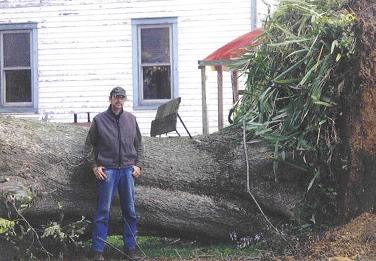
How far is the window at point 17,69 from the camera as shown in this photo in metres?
13.0

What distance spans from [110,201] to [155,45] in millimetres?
7362

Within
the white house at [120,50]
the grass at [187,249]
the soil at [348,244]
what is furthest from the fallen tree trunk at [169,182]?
the white house at [120,50]

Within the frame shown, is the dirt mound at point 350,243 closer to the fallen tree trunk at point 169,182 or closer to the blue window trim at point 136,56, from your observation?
the fallen tree trunk at point 169,182

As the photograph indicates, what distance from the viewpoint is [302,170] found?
5836mm

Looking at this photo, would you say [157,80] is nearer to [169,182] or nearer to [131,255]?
[169,182]

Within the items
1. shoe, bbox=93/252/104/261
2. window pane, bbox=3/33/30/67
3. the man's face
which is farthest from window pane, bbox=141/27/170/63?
shoe, bbox=93/252/104/261

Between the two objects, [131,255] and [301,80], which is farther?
[131,255]

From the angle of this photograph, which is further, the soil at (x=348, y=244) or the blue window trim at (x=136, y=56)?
the blue window trim at (x=136, y=56)

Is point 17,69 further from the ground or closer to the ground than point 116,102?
further from the ground

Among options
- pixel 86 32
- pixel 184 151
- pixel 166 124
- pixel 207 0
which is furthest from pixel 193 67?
pixel 184 151

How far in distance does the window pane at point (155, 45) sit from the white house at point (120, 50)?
0.02 meters

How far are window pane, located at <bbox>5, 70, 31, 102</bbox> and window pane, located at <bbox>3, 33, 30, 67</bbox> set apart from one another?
0.21m

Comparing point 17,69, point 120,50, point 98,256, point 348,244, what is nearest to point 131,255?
point 98,256

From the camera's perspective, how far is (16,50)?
1325 cm
